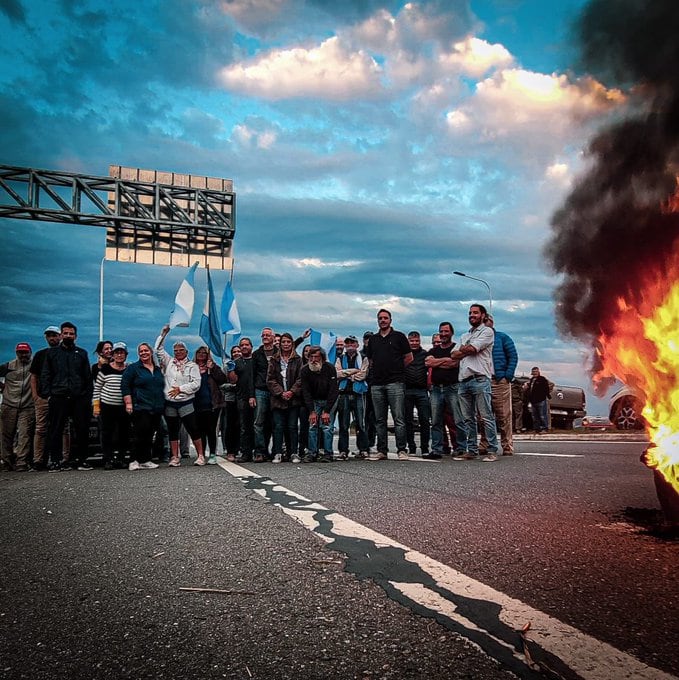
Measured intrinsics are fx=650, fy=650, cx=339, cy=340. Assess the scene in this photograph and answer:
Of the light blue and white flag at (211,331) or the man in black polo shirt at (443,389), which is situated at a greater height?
the light blue and white flag at (211,331)

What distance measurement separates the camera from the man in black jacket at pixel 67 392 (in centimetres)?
1027

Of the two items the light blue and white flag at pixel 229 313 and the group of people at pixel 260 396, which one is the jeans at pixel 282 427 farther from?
the light blue and white flag at pixel 229 313

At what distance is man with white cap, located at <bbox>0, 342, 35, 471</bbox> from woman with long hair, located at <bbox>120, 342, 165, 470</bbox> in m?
2.01

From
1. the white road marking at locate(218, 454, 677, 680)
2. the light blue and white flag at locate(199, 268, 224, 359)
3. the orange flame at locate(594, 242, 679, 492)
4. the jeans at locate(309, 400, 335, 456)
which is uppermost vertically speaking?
the light blue and white flag at locate(199, 268, 224, 359)

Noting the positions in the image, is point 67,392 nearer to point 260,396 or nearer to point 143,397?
point 143,397

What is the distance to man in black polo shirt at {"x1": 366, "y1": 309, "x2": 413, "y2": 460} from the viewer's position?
10.3 m

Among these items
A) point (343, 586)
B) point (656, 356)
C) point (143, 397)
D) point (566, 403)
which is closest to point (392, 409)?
point (143, 397)

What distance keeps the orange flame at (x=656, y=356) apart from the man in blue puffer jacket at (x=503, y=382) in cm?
563

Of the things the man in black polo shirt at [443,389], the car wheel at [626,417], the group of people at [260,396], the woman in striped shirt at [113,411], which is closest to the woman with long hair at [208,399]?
the group of people at [260,396]

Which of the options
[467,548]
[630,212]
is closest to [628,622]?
[467,548]

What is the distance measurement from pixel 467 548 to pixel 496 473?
3.99m

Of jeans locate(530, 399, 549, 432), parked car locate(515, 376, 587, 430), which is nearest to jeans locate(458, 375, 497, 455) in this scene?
jeans locate(530, 399, 549, 432)

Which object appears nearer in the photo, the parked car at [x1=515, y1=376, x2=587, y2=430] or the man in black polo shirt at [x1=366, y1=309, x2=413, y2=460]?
the man in black polo shirt at [x1=366, y1=309, x2=413, y2=460]

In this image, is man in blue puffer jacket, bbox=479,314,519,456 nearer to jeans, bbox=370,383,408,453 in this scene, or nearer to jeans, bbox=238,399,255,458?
jeans, bbox=370,383,408,453
